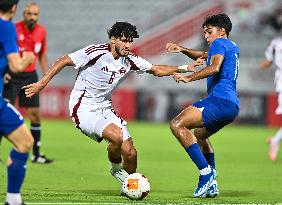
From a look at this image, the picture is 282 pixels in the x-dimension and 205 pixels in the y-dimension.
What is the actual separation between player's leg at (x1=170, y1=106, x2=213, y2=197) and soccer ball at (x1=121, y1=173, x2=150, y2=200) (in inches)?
25.0

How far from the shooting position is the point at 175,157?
15492mm

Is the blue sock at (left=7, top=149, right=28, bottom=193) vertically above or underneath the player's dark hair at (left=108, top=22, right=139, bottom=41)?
underneath

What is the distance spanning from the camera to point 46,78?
9.20m

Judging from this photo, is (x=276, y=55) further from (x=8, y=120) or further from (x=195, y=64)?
(x=8, y=120)

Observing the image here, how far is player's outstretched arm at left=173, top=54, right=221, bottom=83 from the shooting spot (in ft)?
29.6

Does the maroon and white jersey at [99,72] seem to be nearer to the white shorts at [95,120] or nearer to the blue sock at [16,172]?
the white shorts at [95,120]

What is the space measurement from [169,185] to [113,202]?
2277mm

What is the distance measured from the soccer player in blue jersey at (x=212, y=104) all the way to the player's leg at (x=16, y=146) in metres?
2.17

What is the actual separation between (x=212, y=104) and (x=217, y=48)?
2.03 ft

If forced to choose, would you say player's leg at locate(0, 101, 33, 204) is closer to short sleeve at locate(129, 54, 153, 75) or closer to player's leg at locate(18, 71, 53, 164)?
short sleeve at locate(129, 54, 153, 75)

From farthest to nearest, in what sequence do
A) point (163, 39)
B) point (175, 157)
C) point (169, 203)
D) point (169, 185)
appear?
point (163, 39), point (175, 157), point (169, 185), point (169, 203)

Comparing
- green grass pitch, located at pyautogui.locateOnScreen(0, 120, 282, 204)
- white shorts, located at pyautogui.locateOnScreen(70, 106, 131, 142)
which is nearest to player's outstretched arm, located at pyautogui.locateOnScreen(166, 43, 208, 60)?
white shorts, located at pyautogui.locateOnScreen(70, 106, 131, 142)

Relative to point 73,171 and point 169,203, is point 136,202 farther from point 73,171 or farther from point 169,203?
point 73,171

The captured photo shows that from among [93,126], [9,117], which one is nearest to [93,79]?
[93,126]
